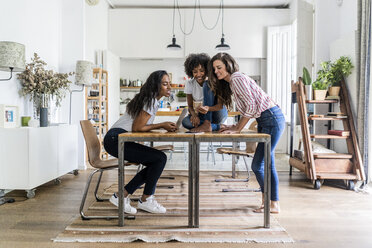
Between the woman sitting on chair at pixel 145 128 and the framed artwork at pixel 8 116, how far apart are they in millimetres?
1411

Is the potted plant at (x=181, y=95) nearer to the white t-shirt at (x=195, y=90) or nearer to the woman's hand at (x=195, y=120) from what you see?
the white t-shirt at (x=195, y=90)

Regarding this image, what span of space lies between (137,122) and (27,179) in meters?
1.57

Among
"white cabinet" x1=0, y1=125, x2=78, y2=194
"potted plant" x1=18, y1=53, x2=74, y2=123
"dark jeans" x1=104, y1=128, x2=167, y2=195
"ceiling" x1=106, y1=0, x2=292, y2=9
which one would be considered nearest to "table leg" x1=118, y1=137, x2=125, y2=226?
"dark jeans" x1=104, y1=128, x2=167, y2=195

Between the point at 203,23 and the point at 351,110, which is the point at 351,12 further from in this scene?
the point at 203,23

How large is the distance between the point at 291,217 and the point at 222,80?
1.34 metres

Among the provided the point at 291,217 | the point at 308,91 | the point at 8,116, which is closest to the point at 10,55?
the point at 8,116

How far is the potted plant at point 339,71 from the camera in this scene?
3.82 meters

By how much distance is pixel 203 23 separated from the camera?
7.46 meters

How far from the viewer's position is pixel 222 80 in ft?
8.86

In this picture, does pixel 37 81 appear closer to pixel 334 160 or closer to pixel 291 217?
pixel 291 217

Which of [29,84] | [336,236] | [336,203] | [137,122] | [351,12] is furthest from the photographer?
[351,12]

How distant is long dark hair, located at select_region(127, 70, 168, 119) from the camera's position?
2471mm

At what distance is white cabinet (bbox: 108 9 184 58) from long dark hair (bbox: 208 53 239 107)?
4.99 m

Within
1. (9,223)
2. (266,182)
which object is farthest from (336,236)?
(9,223)
